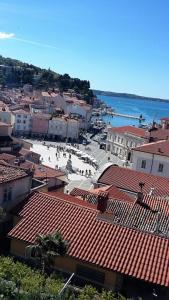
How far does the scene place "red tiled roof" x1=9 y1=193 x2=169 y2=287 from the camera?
20.2 meters

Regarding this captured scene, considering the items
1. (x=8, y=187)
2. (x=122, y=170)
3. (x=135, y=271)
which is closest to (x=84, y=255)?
(x=135, y=271)

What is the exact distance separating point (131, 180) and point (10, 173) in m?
17.4

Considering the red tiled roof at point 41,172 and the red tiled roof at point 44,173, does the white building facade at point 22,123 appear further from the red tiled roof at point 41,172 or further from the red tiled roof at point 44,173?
the red tiled roof at point 44,173

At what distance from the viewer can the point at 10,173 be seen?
2616 cm

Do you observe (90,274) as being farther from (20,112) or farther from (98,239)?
(20,112)

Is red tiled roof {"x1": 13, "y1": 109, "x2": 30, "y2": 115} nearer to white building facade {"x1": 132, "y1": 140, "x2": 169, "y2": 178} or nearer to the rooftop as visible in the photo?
white building facade {"x1": 132, "y1": 140, "x2": 169, "y2": 178}

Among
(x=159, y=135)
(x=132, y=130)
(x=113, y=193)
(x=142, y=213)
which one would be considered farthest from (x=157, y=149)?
(x=132, y=130)

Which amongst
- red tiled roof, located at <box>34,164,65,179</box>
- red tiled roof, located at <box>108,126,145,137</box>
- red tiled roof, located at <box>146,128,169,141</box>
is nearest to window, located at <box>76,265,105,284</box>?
red tiled roof, located at <box>34,164,65,179</box>

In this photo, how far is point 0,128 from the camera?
67062 millimetres

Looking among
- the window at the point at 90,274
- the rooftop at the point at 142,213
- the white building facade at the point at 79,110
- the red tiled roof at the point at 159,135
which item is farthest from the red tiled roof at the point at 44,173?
the white building facade at the point at 79,110

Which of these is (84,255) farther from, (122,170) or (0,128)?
(0,128)

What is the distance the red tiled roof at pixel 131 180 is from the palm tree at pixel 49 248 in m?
21.1

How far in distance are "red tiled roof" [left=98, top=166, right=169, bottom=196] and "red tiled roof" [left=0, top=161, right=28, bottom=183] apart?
49.1 feet

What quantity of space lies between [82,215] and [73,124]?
100 meters
